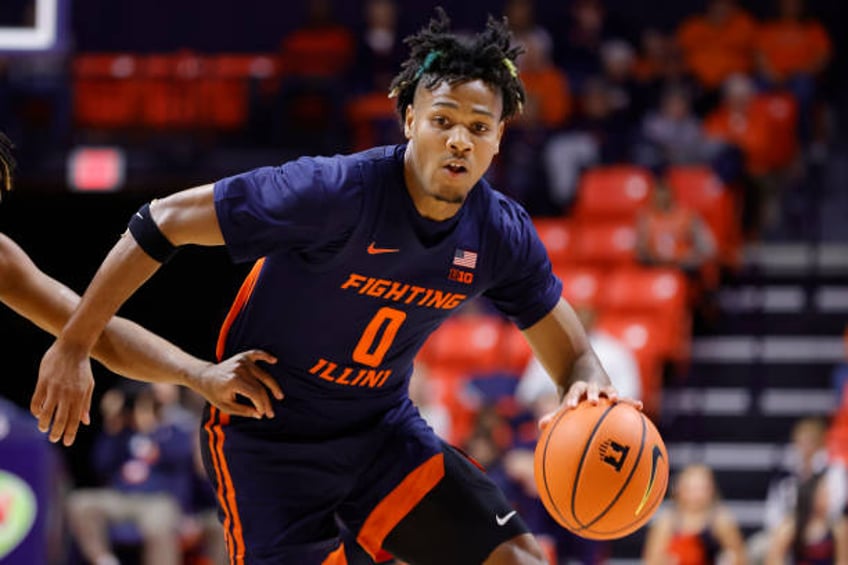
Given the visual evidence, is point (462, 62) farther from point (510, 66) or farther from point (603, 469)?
point (603, 469)

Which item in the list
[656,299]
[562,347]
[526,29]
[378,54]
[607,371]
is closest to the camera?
[562,347]

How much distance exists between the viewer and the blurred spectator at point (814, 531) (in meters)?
8.70

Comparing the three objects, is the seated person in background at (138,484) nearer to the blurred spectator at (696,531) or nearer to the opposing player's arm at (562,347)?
the blurred spectator at (696,531)

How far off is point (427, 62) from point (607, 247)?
25.1 ft

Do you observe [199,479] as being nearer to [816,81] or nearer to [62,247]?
[62,247]

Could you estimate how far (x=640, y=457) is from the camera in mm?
4453

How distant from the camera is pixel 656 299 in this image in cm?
1140

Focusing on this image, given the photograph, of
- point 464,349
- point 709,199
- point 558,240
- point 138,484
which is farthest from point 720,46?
point 138,484

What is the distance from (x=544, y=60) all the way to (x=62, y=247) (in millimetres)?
4823

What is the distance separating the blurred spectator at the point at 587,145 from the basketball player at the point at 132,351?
828 cm

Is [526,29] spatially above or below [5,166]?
above

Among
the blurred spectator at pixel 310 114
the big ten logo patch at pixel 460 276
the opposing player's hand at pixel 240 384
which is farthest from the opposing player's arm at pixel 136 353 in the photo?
the blurred spectator at pixel 310 114

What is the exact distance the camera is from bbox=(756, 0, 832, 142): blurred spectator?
13.2m

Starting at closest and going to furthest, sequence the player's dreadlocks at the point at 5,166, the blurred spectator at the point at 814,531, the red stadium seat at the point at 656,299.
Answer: the player's dreadlocks at the point at 5,166 < the blurred spectator at the point at 814,531 < the red stadium seat at the point at 656,299
